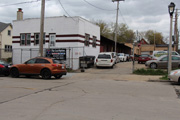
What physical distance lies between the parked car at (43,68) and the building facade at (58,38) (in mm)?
6349

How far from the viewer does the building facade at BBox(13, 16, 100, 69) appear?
20.8 meters

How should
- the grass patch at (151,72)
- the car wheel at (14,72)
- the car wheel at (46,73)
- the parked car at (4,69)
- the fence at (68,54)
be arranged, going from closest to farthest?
1. the car wheel at (46,73)
2. the car wheel at (14,72)
3. the parked car at (4,69)
4. the grass patch at (151,72)
5. the fence at (68,54)

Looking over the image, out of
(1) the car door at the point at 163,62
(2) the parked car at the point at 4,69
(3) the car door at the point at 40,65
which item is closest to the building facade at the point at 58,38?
(2) the parked car at the point at 4,69

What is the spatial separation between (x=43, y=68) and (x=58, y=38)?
808cm

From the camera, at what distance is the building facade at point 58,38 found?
20828mm

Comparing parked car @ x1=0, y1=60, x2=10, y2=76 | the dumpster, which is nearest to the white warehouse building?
the dumpster

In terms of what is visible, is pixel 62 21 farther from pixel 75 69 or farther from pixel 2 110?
pixel 2 110

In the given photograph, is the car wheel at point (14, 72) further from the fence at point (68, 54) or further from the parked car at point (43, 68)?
the fence at point (68, 54)

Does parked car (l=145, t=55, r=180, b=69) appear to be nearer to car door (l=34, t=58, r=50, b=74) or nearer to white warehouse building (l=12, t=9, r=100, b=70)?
white warehouse building (l=12, t=9, r=100, b=70)

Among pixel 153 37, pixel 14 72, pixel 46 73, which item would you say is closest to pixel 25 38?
pixel 14 72

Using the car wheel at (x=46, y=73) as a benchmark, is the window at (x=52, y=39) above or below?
above

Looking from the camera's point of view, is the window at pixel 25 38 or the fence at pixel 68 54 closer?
the fence at pixel 68 54

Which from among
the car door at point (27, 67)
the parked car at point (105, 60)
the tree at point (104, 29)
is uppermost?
the tree at point (104, 29)

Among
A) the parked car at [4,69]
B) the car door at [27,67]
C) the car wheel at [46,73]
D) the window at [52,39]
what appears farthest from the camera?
the window at [52,39]
